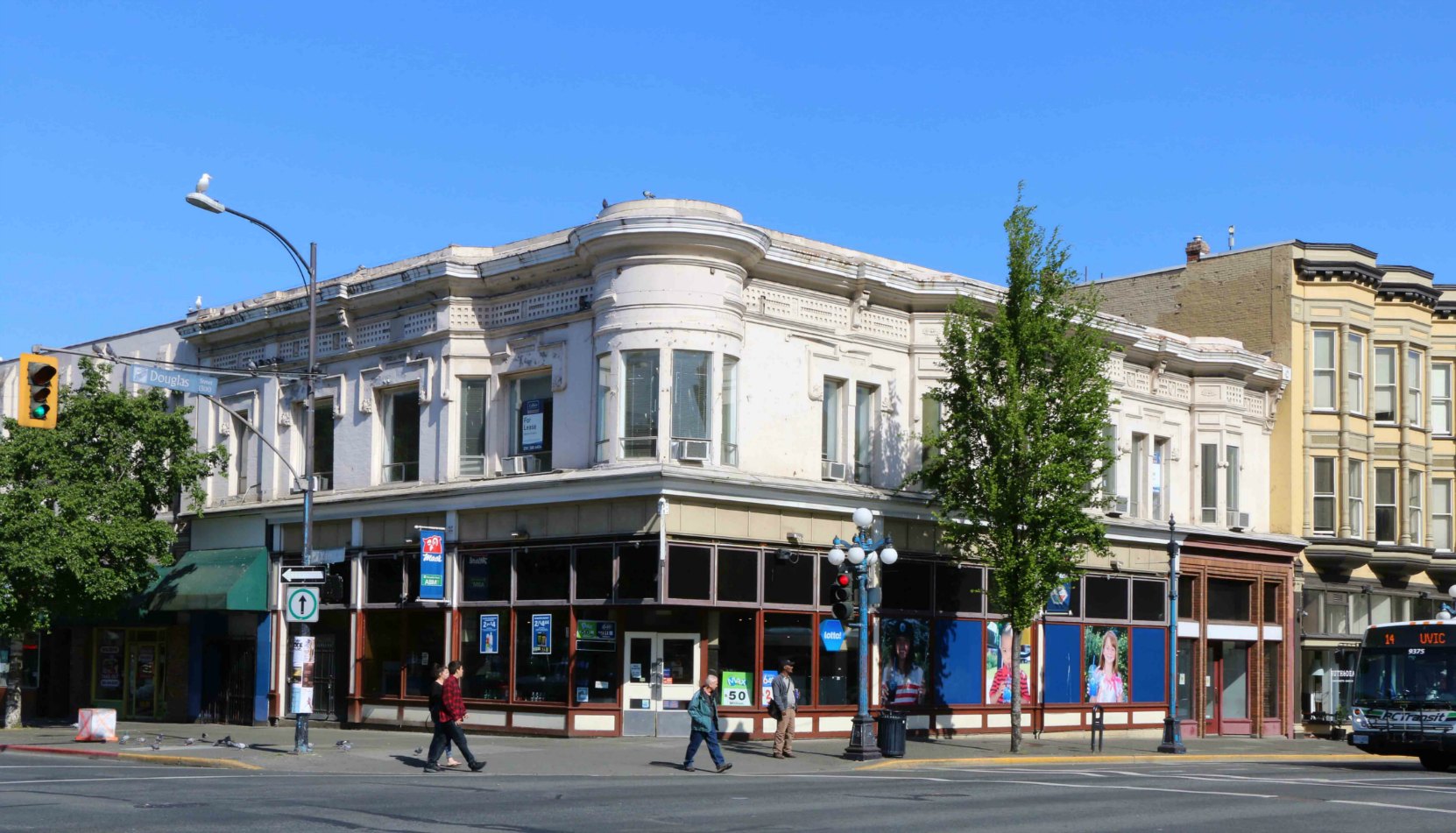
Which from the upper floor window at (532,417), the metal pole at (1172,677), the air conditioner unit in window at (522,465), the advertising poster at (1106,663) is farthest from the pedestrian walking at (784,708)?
the advertising poster at (1106,663)

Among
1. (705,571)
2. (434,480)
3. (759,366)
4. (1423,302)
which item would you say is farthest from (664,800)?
(1423,302)

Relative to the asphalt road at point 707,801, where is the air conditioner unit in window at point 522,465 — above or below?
above

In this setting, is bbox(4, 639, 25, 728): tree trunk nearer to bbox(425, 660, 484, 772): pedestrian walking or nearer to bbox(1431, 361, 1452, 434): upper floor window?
bbox(425, 660, 484, 772): pedestrian walking

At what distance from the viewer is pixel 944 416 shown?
3416 centimetres

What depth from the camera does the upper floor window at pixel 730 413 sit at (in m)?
30.8

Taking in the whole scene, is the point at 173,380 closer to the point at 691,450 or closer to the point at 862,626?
the point at 691,450

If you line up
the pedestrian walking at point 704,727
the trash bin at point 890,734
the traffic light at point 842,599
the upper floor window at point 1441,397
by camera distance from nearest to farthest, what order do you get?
the pedestrian walking at point 704,727
the traffic light at point 842,599
the trash bin at point 890,734
the upper floor window at point 1441,397

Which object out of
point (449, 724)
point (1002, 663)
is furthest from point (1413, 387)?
point (449, 724)

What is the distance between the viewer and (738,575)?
30.6 metres

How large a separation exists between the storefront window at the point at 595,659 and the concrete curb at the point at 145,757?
7191 millimetres

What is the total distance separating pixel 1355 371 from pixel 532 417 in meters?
25.3

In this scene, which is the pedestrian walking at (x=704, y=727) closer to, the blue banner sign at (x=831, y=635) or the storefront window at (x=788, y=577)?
the storefront window at (x=788, y=577)

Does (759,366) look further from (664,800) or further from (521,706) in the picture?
(664,800)

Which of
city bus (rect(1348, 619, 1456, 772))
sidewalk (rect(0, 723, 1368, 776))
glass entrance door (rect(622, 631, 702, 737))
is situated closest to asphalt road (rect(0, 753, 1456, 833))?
sidewalk (rect(0, 723, 1368, 776))
